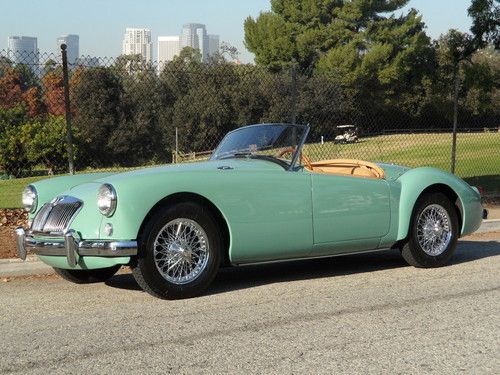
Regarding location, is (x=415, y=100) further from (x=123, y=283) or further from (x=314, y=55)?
(x=314, y=55)

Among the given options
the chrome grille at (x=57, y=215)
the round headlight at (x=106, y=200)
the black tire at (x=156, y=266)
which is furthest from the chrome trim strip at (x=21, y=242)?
the black tire at (x=156, y=266)

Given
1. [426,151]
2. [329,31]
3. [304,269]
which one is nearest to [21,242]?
[304,269]

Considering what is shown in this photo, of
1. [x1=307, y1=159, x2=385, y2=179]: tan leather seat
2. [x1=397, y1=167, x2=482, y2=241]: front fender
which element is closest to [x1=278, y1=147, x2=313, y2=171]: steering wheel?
[x1=307, y1=159, x2=385, y2=179]: tan leather seat

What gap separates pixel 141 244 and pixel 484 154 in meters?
21.5

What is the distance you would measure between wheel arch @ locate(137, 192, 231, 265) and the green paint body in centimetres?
4

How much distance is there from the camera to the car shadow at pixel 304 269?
6.77 m

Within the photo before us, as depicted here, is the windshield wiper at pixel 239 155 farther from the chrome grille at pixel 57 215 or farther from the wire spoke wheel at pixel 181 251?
the chrome grille at pixel 57 215

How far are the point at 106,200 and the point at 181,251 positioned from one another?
2.29 feet

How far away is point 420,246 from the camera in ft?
23.7

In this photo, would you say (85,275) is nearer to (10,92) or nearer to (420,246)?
(420,246)

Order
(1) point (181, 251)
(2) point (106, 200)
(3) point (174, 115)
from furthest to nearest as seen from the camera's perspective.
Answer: (3) point (174, 115) < (1) point (181, 251) < (2) point (106, 200)

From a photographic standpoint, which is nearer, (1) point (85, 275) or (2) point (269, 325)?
(2) point (269, 325)

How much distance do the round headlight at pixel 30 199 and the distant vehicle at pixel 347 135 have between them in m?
7.29

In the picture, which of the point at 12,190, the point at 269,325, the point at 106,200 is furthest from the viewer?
the point at 12,190
